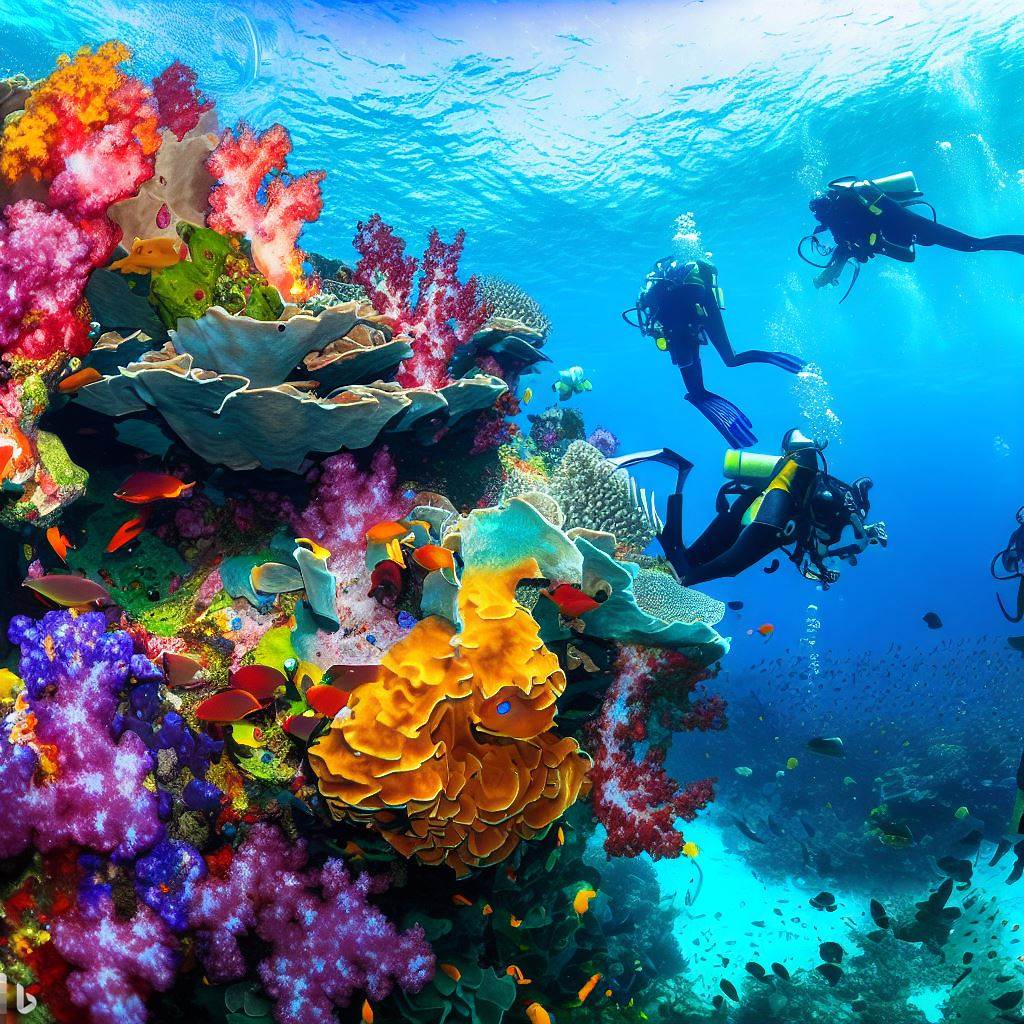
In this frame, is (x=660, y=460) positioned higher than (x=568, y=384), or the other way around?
(x=568, y=384)

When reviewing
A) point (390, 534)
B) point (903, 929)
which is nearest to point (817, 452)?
point (390, 534)

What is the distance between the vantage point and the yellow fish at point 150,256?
3.22m

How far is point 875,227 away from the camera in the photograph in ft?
34.4

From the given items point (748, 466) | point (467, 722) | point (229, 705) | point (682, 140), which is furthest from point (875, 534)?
point (682, 140)

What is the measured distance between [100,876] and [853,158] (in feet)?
111

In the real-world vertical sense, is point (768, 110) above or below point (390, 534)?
above

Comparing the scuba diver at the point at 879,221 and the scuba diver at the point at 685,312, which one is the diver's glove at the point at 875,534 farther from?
the scuba diver at the point at 879,221

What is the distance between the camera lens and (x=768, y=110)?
76.1 ft

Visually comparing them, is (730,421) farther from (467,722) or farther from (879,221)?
(467,722)

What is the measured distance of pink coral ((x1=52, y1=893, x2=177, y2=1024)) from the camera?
248 cm

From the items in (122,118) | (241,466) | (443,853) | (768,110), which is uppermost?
(768,110)

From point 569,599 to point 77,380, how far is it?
2.77 meters

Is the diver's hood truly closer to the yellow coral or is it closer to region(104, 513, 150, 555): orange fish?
the yellow coral

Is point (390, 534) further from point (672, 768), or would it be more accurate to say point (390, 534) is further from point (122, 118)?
point (672, 768)
